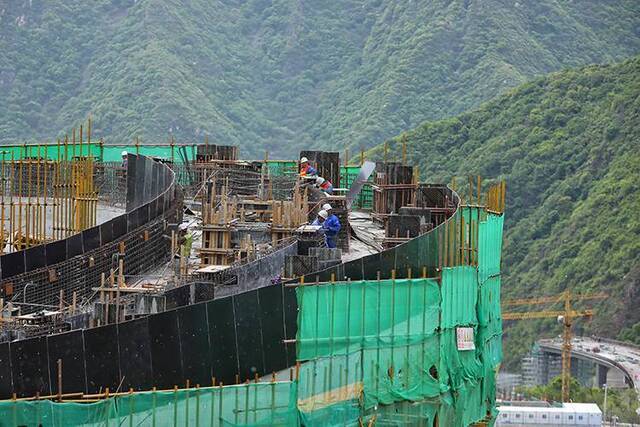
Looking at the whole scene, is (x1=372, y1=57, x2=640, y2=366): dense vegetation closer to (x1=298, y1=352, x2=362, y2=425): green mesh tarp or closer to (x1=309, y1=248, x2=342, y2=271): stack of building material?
(x1=309, y1=248, x2=342, y2=271): stack of building material

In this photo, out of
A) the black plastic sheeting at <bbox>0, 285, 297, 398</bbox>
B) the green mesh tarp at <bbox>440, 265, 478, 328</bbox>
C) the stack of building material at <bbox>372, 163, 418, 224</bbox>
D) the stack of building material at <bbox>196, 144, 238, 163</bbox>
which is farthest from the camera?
the stack of building material at <bbox>196, 144, 238, 163</bbox>

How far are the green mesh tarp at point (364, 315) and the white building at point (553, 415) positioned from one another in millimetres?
60804

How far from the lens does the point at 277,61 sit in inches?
4926

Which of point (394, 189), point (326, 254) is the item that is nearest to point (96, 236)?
point (326, 254)

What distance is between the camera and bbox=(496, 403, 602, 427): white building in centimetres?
8938

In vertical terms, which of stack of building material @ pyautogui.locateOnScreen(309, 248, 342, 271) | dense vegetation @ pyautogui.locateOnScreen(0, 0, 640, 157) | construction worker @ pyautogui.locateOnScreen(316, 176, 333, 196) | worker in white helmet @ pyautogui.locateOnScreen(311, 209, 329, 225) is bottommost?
stack of building material @ pyautogui.locateOnScreen(309, 248, 342, 271)

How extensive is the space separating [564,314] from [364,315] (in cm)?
6911

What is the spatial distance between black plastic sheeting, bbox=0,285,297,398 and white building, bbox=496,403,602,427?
64197 millimetres

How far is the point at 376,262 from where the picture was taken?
28.2 m

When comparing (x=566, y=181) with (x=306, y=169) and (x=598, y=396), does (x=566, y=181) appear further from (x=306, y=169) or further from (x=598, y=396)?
(x=306, y=169)

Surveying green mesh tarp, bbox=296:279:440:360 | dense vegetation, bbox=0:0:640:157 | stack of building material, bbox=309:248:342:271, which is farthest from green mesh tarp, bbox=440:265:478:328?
dense vegetation, bbox=0:0:640:157

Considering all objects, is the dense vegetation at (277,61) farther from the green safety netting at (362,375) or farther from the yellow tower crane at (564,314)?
the green safety netting at (362,375)

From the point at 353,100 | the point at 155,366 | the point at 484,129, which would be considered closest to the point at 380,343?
the point at 155,366

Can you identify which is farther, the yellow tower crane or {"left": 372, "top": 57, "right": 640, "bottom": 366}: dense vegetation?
{"left": 372, "top": 57, "right": 640, "bottom": 366}: dense vegetation
